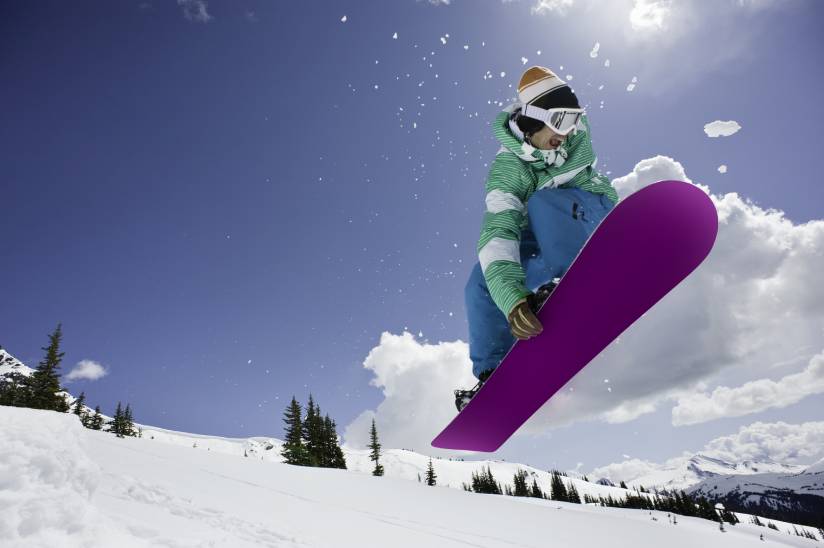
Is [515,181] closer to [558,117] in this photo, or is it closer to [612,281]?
[558,117]

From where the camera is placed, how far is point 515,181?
122 inches

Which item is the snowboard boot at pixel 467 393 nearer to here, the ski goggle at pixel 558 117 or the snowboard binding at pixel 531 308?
the snowboard binding at pixel 531 308

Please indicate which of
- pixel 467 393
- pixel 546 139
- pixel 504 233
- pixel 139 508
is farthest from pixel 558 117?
pixel 139 508

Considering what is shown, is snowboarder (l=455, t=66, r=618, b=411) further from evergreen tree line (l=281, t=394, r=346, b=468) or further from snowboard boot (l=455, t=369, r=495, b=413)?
evergreen tree line (l=281, t=394, r=346, b=468)

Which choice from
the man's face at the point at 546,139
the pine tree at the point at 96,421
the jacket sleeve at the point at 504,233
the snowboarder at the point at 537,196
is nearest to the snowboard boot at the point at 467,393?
the snowboarder at the point at 537,196

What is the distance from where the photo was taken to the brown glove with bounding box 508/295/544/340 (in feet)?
9.18

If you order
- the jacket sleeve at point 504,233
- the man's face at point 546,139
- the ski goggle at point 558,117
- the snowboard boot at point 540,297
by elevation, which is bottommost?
the snowboard boot at point 540,297

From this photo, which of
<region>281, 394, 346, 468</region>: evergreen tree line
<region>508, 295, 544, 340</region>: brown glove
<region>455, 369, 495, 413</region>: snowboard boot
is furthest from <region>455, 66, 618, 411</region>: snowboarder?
<region>281, 394, 346, 468</region>: evergreen tree line

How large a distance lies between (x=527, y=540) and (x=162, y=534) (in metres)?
11.3

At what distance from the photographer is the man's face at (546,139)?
2955mm

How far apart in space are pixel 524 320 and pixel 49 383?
36.5 meters

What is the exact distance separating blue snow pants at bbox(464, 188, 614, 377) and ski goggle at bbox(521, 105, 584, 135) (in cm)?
43

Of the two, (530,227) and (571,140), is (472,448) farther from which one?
(571,140)

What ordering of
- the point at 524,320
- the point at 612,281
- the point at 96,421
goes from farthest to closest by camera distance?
1. the point at 96,421
2. the point at 612,281
3. the point at 524,320
